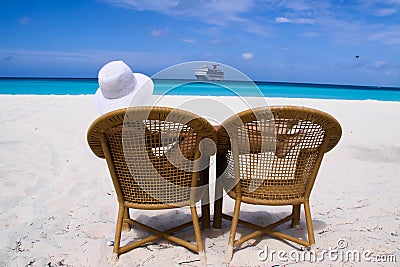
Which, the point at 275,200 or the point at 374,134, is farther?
the point at 374,134

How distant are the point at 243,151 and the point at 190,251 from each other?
2.18 ft

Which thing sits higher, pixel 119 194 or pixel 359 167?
pixel 119 194

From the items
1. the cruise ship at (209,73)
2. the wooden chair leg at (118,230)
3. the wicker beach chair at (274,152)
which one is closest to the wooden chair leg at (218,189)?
the wicker beach chair at (274,152)

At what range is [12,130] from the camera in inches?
216

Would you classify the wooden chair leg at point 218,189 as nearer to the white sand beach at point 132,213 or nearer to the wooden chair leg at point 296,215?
the white sand beach at point 132,213

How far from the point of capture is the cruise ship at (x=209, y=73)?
1.94 m

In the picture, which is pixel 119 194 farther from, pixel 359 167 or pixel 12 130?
pixel 12 130

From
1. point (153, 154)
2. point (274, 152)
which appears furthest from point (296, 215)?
point (153, 154)

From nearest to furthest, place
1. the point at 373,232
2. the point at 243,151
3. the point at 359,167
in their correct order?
the point at 243,151 < the point at 373,232 < the point at 359,167

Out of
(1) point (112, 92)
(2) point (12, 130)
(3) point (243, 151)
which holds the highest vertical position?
(1) point (112, 92)

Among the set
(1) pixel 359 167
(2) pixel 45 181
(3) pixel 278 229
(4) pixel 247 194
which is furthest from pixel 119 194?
(1) pixel 359 167

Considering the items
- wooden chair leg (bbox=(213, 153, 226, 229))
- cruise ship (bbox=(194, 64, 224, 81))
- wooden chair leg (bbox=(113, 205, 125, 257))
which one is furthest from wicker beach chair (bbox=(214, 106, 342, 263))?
wooden chair leg (bbox=(113, 205, 125, 257))

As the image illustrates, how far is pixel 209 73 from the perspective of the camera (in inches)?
77.6

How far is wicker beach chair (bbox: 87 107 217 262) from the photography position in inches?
68.7
